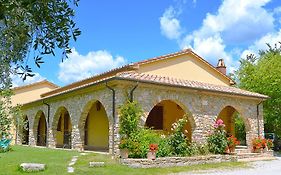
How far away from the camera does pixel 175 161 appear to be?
45.6 feet

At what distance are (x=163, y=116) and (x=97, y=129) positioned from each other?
148 inches

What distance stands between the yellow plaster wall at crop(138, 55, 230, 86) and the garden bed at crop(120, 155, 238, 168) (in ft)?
19.2

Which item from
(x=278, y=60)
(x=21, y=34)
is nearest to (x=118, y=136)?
(x=21, y=34)

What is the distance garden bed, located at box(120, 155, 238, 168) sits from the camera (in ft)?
42.7

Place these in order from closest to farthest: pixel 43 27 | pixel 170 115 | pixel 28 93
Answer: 1. pixel 43 27
2. pixel 170 115
3. pixel 28 93

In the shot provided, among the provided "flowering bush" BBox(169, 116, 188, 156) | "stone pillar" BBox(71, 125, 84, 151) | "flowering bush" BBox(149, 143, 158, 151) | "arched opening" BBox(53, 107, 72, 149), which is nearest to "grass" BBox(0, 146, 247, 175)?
"flowering bush" BBox(149, 143, 158, 151)

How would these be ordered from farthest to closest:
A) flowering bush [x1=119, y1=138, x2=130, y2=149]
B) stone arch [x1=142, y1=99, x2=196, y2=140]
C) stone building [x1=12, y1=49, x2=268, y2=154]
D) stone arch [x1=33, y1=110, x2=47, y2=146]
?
stone arch [x1=33, y1=110, x2=47, y2=146]
stone arch [x1=142, y1=99, x2=196, y2=140]
stone building [x1=12, y1=49, x2=268, y2=154]
flowering bush [x1=119, y1=138, x2=130, y2=149]

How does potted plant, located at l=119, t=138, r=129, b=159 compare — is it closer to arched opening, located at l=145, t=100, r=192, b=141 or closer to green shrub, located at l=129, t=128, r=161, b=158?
green shrub, located at l=129, t=128, r=161, b=158

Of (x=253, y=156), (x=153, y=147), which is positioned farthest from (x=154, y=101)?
(x=253, y=156)

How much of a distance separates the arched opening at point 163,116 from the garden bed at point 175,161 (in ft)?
12.7

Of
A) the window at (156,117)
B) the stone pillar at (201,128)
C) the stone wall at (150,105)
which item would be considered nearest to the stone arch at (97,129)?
the stone wall at (150,105)

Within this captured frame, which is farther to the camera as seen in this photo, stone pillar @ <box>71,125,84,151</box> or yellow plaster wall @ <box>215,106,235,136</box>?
yellow plaster wall @ <box>215,106,235,136</box>

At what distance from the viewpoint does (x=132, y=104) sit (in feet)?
46.6

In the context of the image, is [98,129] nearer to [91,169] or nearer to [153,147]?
[153,147]
